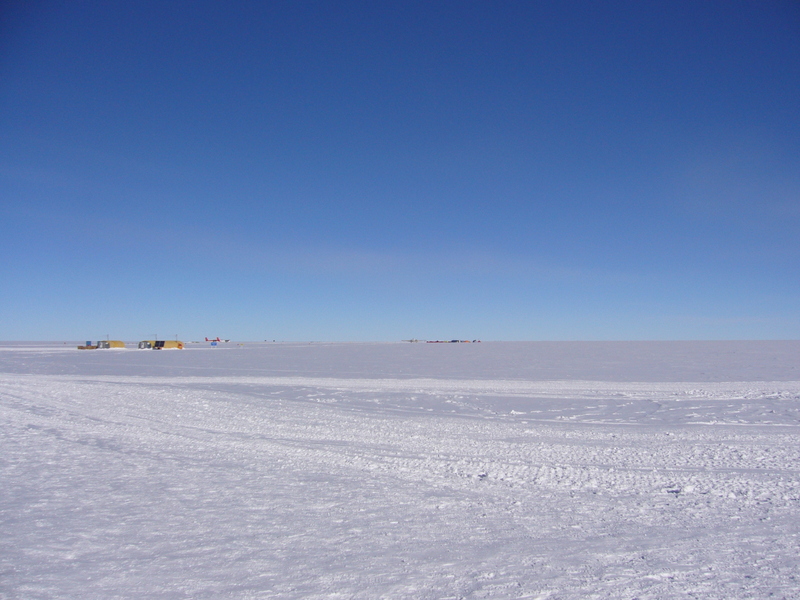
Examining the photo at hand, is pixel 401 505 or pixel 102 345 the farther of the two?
pixel 102 345

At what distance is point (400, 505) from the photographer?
5066 millimetres

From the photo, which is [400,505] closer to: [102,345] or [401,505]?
[401,505]

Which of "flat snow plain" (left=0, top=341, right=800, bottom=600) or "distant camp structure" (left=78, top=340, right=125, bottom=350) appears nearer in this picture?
"flat snow plain" (left=0, top=341, right=800, bottom=600)

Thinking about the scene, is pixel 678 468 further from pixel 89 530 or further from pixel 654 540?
pixel 89 530

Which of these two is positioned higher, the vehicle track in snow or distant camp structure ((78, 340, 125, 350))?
distant camp structure ((78, 340, 125, 350))

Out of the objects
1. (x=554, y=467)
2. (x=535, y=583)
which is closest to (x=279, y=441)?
(x=554, y=467)

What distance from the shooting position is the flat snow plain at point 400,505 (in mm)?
3572

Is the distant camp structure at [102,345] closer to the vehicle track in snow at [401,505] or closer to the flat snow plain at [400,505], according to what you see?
the flat snow plain at [400,505]

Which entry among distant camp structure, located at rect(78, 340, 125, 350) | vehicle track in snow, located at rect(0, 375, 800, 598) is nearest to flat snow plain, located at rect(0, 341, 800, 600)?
vehicle track in snow, located at rect(0, 375, 800, 598)

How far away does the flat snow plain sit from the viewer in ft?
11.7

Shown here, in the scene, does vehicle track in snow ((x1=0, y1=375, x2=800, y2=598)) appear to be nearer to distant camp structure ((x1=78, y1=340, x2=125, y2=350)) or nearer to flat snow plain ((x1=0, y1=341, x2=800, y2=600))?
flat snow plain ((x1=0, y1=341, x2=800, y2=600))

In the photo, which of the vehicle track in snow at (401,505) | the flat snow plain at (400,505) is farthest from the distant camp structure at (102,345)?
the vehicle track in snow at (401,505)

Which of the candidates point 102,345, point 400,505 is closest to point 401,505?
point 400,505

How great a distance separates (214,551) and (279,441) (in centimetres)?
Result: 430
